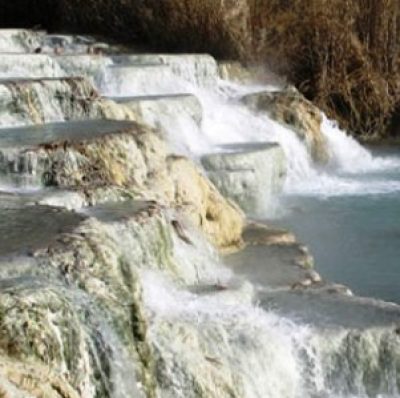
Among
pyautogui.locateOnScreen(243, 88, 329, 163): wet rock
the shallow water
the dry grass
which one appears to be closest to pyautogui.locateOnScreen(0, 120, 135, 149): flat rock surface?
the shallow water

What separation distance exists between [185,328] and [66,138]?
2712mm

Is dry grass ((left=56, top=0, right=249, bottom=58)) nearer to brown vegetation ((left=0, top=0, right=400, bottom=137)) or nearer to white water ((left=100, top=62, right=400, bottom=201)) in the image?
brown vegetation ((left=0, top=0, right=400, bottom=137))

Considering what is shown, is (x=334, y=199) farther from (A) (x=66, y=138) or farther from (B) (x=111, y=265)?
(B) (x=111, y=265)

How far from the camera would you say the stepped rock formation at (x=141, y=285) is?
471 cm

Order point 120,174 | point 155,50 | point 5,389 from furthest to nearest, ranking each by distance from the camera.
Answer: point 155,50, point 120,174, point 5,389

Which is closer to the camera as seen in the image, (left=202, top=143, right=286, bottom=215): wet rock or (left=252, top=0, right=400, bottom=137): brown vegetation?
(left=202, top=143, right=286, bottom=215): wet rock

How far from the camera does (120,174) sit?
7.91 meters

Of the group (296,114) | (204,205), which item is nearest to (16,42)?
(296,114)

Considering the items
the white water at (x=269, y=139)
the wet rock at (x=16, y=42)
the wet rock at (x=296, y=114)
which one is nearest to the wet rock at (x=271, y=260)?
the white water at (x=269, y=139)

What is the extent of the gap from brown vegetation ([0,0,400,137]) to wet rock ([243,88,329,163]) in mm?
1777

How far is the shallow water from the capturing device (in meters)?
8.77

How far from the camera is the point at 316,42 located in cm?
1568

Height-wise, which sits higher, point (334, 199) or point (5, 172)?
point (5, 172)

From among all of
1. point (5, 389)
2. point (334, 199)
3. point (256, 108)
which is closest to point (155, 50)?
point (256, 108)
